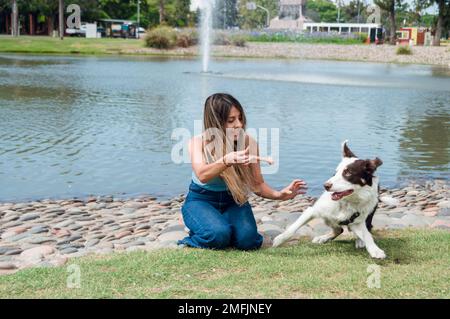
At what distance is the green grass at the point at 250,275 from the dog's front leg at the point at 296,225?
11 cm

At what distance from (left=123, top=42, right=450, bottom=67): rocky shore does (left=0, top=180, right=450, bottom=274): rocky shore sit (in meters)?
51.9

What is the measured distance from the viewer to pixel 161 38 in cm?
6397

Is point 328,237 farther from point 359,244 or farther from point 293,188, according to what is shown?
point 293,188

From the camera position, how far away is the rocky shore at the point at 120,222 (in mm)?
7152

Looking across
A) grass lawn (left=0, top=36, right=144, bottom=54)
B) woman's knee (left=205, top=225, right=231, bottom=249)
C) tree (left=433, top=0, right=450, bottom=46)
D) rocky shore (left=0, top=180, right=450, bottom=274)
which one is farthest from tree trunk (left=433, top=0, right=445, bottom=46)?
woman's knee (left=205, top=225, right=231, bottom=249)

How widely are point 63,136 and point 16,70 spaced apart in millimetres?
21587

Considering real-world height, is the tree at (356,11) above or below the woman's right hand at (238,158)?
above

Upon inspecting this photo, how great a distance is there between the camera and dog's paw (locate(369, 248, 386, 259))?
240 inches

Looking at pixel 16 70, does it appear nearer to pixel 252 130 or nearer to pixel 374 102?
pixel 374 102

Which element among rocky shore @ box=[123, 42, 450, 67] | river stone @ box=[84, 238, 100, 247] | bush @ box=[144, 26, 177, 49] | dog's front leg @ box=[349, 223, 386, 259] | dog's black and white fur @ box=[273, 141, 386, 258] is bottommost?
river stone @ box=[84, 238, 100, 247]

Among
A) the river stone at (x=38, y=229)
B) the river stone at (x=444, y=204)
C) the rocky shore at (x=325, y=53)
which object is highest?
the rocky shore at (x=325, y=53)

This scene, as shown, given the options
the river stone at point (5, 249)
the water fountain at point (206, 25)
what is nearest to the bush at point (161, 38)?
the water fountain at point (206, 25)

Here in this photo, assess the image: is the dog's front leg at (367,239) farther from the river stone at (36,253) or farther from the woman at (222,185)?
the river stone at (36,253)

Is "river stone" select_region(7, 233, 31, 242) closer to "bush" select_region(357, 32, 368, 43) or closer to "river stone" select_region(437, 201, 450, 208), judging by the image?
"river stone" select_region(437, 201, 450, 208)
